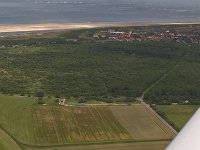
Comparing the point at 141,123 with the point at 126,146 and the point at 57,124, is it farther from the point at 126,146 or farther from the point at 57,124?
the point at 57,124

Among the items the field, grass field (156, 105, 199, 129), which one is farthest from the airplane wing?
grass field (156, 105, 199, 129)

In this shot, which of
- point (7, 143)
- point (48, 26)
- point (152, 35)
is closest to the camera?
point (7, 143)

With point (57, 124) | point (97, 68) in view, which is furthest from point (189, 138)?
point (97, 68)

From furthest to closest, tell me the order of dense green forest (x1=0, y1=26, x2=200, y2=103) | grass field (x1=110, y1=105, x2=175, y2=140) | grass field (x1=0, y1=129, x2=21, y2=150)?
dense green forest (x1=0, y1=26, x2=200, y2=103)
grass field (x1=110, y1=105, x2=175, y2=140)
grass field (x1=0, y1=129, x2=21, y2=150)

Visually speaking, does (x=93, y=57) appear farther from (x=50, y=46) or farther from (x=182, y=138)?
(x=182, y=138)

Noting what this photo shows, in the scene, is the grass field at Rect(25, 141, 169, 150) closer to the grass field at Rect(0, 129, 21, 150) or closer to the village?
the grass field at Rect(0, 129, 21, 150)

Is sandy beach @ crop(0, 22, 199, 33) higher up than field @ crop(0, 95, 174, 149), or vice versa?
sandy beach @ crop(0, 22, 199, 33)

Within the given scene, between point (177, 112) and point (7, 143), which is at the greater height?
point (7, 143)

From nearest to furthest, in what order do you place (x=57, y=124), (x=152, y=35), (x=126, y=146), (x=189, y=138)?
(x=189, y=138)
(x=126, y=146)
(x=57, y=124)
(x=152, y=35)
